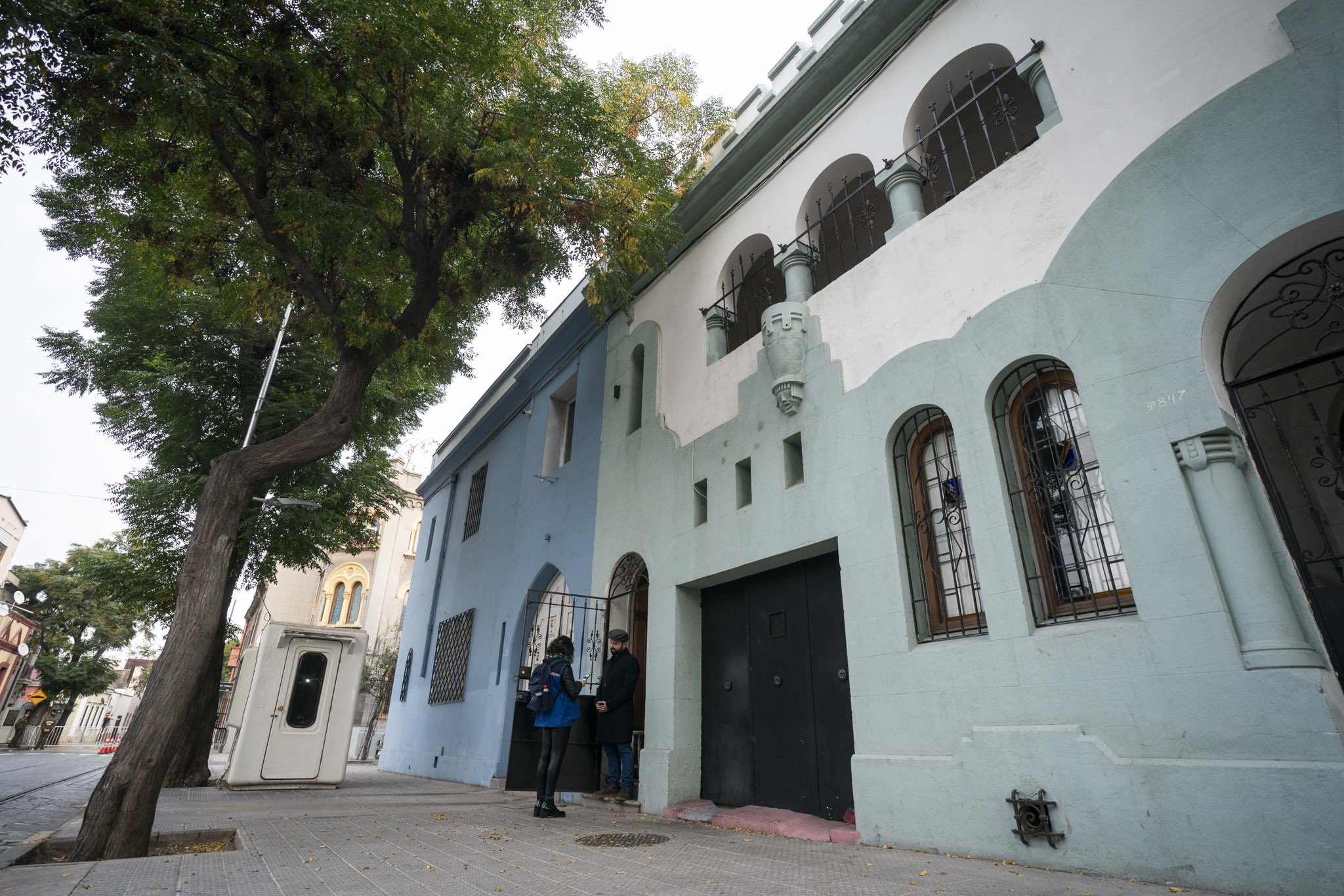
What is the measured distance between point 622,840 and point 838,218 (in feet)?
24.6

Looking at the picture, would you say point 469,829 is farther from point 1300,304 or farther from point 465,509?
point 465,509

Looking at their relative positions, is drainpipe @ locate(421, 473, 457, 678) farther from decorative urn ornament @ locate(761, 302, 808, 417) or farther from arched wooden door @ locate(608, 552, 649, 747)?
decorative urn ornament @ locate(761, 302, 808, 417)

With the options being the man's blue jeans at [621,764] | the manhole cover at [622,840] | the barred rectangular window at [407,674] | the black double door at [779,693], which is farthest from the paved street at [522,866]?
the barred rectangular window at [407,674]

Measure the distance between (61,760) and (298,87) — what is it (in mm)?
24448

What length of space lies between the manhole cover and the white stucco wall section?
4.54 m

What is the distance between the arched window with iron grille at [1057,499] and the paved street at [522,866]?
1.72m

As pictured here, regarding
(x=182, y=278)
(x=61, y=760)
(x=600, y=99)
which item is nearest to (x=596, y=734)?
(x=182, y=278)

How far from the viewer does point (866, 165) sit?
7973 millimetres

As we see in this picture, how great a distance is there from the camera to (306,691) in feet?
37.7

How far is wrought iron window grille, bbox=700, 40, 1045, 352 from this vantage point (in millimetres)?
6715

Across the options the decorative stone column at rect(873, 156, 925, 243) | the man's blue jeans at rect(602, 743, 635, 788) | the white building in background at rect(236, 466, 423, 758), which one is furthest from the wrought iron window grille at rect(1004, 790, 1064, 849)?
the white building in background at rect(236, 466, 423, 758)

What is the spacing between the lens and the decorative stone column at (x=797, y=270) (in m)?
7.88

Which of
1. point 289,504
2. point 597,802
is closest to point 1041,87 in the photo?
point 597,802

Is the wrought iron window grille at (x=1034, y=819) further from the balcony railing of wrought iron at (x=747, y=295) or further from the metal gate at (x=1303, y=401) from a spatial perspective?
the balcony railing of wrought iron at (x=747, y=295)
